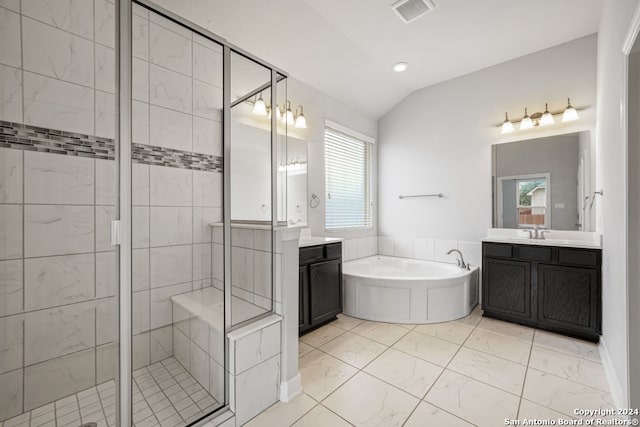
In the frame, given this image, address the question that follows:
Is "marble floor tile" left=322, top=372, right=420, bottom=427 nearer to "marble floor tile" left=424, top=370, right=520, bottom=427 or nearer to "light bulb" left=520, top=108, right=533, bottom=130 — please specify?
"marble floor tile" left=424, top=370, right=520, bottom=427

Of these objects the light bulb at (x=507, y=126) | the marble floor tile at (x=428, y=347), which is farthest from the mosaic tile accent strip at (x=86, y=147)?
the light bulb at (x=507, y=126)

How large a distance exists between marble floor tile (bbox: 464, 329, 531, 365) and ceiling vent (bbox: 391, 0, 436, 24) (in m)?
2.96

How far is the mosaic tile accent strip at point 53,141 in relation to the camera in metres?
1.51

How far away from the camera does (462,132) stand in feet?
11.9

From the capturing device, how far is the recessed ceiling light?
3301mm

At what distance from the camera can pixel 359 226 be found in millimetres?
4094

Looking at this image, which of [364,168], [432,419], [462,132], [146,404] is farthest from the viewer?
[364,168]

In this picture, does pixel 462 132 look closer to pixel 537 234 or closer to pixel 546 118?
pixel 546 118

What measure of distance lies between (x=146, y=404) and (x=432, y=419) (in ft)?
5.07

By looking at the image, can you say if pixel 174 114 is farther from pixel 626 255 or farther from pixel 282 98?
pixel 626 255

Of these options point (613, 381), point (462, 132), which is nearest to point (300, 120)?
point (462, 132)

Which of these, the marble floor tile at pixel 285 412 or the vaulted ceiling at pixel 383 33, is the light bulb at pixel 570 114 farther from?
the marble floor tile at pixel 285 412

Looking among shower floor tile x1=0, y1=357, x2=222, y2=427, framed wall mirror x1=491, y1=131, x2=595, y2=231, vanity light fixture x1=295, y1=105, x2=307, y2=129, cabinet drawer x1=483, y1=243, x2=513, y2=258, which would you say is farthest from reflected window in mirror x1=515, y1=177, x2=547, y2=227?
shower floor tile x1=0, y1=357, x2=222, y2=427

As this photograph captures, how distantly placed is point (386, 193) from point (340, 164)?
3.20 feet
